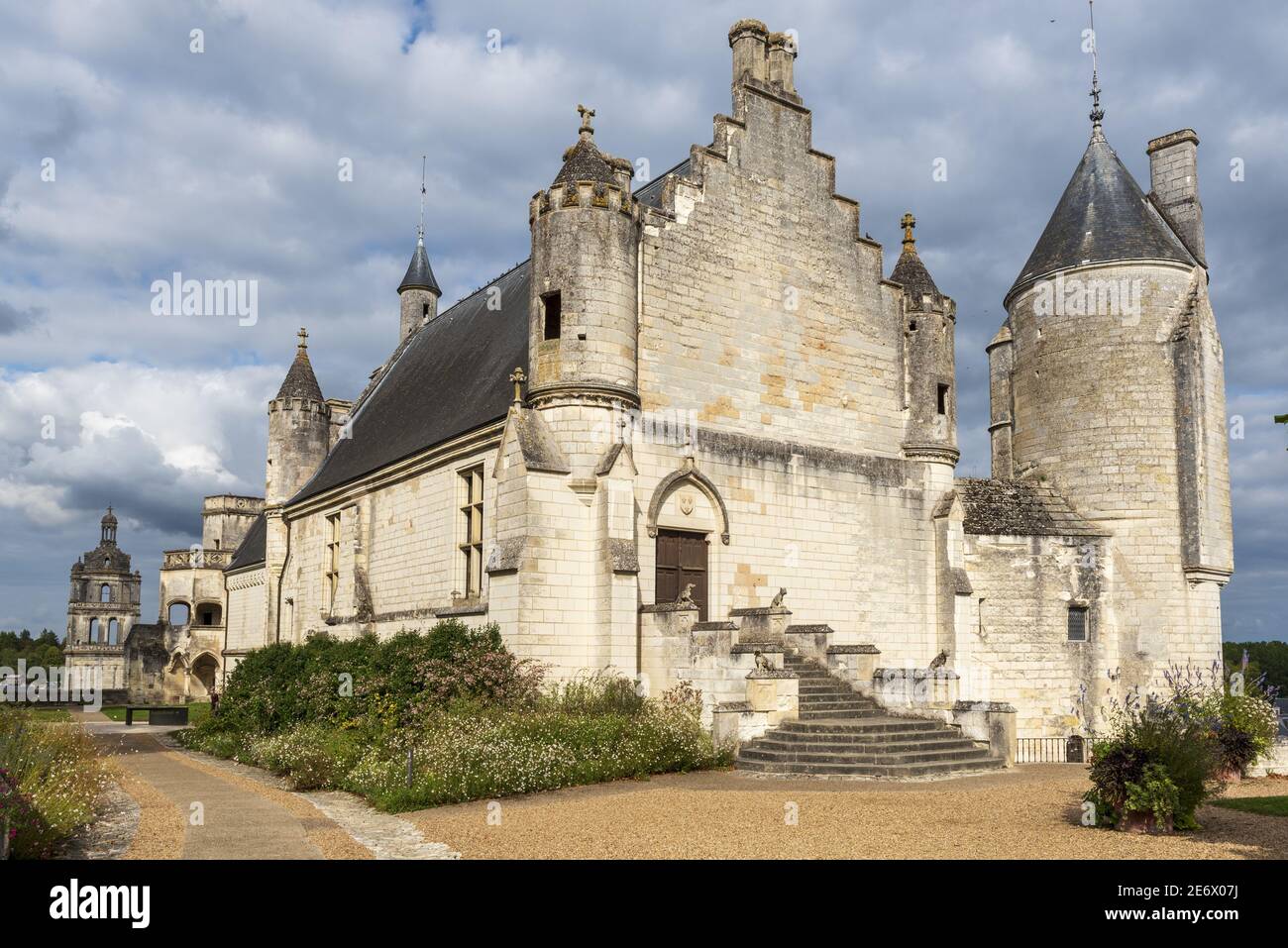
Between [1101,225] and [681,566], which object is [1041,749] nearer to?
[681,566]

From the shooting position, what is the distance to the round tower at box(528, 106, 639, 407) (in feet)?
55.9

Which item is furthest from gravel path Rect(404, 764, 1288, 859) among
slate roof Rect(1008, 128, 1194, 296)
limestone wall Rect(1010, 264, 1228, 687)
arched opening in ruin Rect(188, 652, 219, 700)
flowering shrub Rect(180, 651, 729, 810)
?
arched opening in ruin Rect(188, 652, 219, 700)

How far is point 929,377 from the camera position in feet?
70.1

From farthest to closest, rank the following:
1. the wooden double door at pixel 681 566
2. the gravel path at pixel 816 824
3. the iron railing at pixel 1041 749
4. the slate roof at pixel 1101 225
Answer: the slate roof at pixel 1101 225 → the iron railing at pixel 1041 749 → the wooden double door at pixel 681 566 → the gravel path at pixel 816 824

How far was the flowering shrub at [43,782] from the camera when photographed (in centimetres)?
828

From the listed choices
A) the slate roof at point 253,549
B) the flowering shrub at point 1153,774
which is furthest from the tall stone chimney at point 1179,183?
the slate roof at point 253,549

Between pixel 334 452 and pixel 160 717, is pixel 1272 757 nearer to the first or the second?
pixel 334 452

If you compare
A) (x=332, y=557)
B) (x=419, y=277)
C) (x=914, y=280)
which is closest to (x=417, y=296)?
(x=419, y=277)

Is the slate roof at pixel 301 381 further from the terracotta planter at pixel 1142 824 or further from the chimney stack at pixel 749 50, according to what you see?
the terracotta planter at pixel 1142 824

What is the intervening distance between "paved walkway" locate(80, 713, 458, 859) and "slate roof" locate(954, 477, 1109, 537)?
14.4 m

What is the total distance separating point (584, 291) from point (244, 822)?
32.4ft

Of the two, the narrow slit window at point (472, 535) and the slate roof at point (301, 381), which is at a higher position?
the slate roof at point (301, 381)

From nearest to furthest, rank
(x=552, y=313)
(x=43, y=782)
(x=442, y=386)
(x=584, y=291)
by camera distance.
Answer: (x=43, y=782) < (x=584, y=291) < (x=552, y=313) < (x=442, y=386)

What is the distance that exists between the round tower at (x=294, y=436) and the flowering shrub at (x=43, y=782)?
50.0ft
